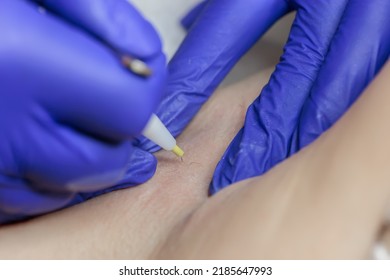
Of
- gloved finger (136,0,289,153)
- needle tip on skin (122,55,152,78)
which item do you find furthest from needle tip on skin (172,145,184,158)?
needle tip on skin (122,55,152,78)

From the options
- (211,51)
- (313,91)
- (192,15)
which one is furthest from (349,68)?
(192,15)

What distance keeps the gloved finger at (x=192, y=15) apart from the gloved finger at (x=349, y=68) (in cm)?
50

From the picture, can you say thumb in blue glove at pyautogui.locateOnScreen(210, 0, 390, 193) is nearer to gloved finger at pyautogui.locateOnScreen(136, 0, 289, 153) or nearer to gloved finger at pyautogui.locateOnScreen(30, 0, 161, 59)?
gloved finger at pyautogui.locateOnScreen(136, 0, 289, 153)

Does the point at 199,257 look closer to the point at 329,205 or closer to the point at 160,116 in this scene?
the point at 329,205

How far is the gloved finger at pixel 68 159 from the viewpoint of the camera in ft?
2.24

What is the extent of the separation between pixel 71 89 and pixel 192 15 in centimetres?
81

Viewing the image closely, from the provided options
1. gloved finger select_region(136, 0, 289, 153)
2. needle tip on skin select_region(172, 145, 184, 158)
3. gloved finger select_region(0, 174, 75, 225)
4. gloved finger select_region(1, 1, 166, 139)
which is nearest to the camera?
gloved finger select_region(1, 1, 166, 139)

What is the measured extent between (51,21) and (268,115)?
48 cm

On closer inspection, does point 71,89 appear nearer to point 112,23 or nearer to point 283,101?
point 112,23

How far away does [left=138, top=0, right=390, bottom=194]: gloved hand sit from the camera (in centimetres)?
92

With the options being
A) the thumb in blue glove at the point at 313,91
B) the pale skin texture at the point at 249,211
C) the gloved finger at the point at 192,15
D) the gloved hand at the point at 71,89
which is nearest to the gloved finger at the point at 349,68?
the thumb in blue glove at the point at 313,91

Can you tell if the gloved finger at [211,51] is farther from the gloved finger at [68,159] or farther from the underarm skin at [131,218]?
the gloved finger at [68,159]

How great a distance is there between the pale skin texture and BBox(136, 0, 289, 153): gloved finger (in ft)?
0.47
